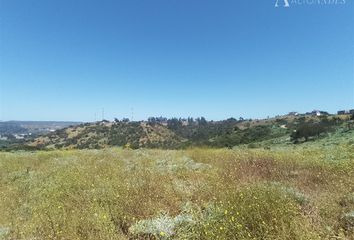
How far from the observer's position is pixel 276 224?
482 centimetres

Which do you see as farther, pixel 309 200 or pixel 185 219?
pixel 309 200

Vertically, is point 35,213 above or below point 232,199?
below

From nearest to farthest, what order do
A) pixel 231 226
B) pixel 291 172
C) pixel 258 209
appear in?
pixel 231 226
pixel 258 209
pixel 291 172

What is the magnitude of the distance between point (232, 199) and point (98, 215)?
2481 mm

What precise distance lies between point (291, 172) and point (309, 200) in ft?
11.8

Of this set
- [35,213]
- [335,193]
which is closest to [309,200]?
[335,193]

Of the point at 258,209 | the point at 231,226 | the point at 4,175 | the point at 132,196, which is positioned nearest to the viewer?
the point at 231,226

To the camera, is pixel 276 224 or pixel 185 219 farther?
pixel 185 219

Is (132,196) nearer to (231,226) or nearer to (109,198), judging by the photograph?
(109,198)

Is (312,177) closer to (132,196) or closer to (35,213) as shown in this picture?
(132,196)

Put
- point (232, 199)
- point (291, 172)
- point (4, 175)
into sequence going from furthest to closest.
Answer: point (4, 175)
point (291, 172)
point (232, 199)

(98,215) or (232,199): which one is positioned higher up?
(232,199)

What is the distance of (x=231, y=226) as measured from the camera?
4.79 m

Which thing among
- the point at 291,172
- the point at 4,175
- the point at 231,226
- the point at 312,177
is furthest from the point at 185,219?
the point at 4,175
